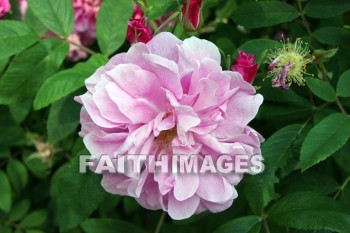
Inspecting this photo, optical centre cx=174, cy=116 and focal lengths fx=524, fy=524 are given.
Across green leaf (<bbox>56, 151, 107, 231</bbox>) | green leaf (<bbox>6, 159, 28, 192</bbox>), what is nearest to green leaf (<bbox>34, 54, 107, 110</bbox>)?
green leaf (<bbox>56, 151, 107, 231</bbox>)

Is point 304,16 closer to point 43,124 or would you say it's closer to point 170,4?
point 170,4

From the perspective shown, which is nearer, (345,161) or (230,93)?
(230,93)

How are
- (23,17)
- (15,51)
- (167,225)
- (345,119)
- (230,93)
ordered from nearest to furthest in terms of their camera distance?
1. (230,93)
2. (345,119)
3. (15,51)
4. (23,17)
5. (167,225)

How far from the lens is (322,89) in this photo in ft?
3.26

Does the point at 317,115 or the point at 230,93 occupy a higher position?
the point at 230,93

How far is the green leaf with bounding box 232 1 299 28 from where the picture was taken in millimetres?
1090

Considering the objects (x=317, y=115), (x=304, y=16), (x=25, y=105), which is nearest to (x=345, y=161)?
(x=317, y=115)

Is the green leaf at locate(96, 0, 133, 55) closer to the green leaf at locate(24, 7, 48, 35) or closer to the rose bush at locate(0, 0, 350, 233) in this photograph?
the rose bush at locate(0, 0, 350, 233)

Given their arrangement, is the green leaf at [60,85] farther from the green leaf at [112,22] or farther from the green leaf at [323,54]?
the green leaf at [323,54]

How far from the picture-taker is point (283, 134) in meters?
1.01

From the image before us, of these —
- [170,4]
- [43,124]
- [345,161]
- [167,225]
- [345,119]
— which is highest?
[170,4]

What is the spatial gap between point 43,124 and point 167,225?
480mm

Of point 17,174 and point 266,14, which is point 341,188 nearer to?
point 266,14

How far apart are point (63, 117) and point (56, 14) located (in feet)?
0.78
